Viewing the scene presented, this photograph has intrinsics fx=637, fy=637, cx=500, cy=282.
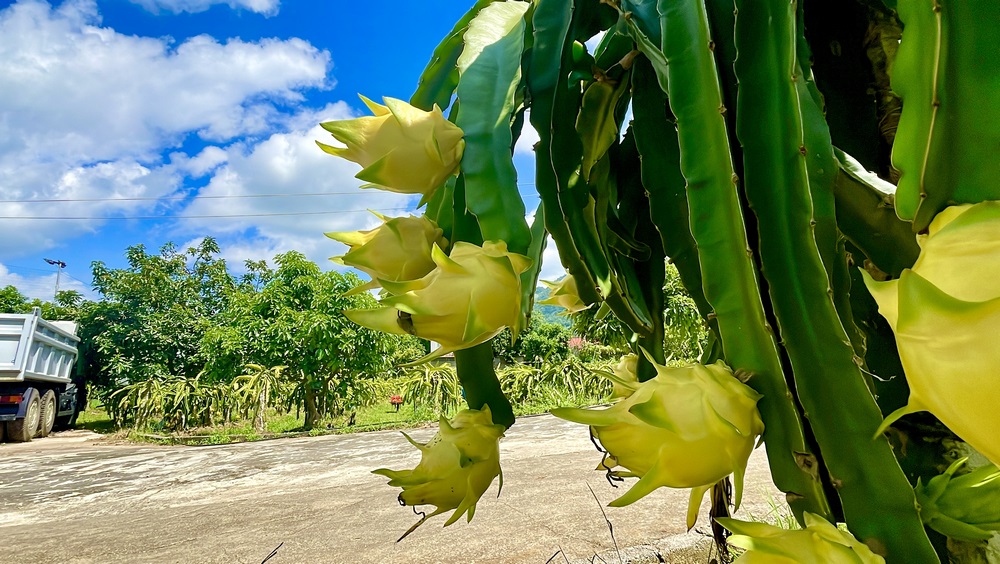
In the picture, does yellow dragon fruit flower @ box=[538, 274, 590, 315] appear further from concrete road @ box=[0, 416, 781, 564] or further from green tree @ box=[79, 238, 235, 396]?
green tree @ box=[79, 238, 235, 396]

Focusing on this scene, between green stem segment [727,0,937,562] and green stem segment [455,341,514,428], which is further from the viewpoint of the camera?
green stem segment [455,341,514,428]

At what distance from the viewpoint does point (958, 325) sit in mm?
195

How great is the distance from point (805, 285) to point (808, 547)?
0.40ft

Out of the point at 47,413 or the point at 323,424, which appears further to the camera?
the point at 47,413

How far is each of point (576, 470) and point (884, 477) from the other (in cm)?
353

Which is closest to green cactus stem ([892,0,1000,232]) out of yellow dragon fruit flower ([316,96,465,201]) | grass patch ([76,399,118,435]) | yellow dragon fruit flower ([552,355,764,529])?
yellow dragon fruit flower ([552,355,764,529])

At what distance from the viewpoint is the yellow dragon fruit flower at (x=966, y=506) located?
0.90ft

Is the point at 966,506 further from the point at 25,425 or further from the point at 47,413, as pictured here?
the point at 47,413

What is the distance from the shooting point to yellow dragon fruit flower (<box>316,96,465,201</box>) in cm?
39

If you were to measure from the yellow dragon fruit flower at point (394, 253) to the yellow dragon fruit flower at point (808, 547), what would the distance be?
233mm

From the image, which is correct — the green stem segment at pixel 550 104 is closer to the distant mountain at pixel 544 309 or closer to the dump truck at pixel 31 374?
the distant mountain at pixel 544 309

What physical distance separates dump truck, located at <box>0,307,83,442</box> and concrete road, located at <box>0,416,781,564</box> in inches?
56.8

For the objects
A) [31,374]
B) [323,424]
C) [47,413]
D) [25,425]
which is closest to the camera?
[31,374]

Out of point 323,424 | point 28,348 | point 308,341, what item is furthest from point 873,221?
point 28,348
